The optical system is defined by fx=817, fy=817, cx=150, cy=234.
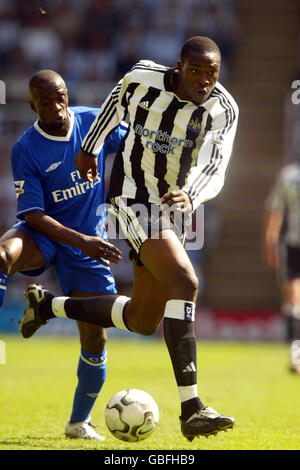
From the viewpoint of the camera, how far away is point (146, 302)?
4.56 metres

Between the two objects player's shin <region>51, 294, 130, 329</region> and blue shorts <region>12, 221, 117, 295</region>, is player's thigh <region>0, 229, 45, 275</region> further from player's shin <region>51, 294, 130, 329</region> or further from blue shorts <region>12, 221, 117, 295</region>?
player's shin <region>51, 294, 130, 329</region>

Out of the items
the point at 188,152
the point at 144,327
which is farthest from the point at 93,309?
the point at 188,152

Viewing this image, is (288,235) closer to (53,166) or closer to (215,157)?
(53,166)

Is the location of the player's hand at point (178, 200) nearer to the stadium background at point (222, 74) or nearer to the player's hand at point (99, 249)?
the player's hand at point (99, 249)

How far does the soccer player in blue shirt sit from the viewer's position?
16.2 ft

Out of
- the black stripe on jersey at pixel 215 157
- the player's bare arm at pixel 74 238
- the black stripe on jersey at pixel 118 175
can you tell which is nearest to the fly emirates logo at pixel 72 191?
the player's bare arm at pixel 74 238

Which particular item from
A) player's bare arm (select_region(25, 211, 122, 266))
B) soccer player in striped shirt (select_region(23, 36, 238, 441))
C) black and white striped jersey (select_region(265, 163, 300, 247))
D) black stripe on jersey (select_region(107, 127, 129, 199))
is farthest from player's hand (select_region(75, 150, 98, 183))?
black and white striped jersey (select_region(265, 163, 300, 247))

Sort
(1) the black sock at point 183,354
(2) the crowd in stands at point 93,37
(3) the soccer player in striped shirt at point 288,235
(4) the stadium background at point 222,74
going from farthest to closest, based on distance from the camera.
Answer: (2) the crowd in stands at point 93,37 → (4) the stadium background at point 222,74 → (3) the soccer player in striped shirt at point 288,235 → (1) the black sock at point 183,354

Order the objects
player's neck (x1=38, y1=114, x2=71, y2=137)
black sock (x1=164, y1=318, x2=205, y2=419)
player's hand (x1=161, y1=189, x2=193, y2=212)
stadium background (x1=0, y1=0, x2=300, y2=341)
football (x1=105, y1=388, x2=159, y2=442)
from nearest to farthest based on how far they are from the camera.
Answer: black sock (x1=164, y1=318, x2=205, y2=419) → player's hand (x1=161, y1=189, x2=193, y2=212) → football (x1=105, y1=388, x2=159, y2=442) → player's neck (x1=38, y1=114, x2=71, y2=137) → stadium background (x1=0, y1=0, x2=300, y2=341)

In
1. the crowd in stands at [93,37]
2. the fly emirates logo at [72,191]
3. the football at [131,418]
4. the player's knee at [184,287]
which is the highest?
the crowd in stands at [93,37]

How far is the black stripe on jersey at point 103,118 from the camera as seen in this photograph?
4649 millimetres

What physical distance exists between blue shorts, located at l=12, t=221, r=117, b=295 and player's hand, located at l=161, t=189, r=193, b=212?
113cm

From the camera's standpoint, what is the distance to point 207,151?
14.5 feet

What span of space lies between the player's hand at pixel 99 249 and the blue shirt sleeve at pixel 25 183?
16.3 inches
